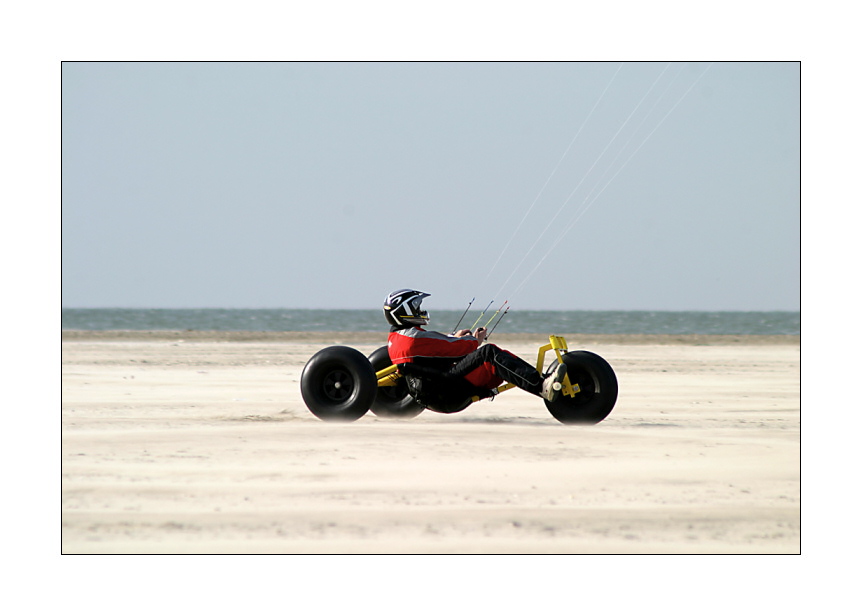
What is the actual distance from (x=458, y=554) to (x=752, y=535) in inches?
89.1

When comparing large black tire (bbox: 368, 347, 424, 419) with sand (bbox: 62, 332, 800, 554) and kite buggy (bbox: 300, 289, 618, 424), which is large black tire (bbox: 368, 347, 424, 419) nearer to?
sand (bbox: 62, 332, 800, 554)

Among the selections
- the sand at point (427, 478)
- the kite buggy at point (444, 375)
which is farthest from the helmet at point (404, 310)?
the sand at point (427, 478)

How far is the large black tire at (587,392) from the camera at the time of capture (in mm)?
10830

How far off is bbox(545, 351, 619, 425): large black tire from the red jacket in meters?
1.17

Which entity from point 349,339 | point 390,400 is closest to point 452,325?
point 349,339

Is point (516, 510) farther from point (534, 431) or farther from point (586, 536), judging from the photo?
point (534, 431)

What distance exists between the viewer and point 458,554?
6.33m

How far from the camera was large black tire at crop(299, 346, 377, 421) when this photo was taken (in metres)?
11.0

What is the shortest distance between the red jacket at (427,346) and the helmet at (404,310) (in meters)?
0.20

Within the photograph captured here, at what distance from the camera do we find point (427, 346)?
11.0 metres

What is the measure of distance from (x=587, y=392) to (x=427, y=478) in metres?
3.30

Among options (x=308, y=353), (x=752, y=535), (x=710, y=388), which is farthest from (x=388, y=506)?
(x=308, y=353)

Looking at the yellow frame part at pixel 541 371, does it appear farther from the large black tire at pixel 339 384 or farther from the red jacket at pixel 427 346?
the large black tire at pixel 339 384

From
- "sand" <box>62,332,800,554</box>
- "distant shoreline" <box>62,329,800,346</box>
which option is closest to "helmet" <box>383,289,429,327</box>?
"sand" <box>62,332,800,554</box>
